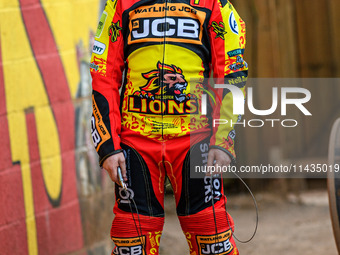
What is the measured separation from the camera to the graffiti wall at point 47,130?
14.1 ft

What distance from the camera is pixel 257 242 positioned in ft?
20.1

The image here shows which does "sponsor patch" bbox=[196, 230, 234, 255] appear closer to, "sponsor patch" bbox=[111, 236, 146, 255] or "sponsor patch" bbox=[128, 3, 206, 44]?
"sponsor patch" bbox=[111, 236, 146, 255]

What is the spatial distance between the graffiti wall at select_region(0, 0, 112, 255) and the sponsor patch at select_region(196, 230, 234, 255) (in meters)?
1.42

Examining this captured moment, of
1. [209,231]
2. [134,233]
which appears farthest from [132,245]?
[209,231]

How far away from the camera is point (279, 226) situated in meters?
6.64

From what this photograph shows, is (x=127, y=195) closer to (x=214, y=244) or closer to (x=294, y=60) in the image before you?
(x=214, y=244)

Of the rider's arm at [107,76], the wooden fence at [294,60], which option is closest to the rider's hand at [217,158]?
the rider's arm at [107,76]

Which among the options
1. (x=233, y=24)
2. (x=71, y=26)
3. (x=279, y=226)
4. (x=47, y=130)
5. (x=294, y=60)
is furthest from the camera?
(x=294, y=60)

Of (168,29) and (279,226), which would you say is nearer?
(168,29)

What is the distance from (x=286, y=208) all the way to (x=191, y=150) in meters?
4.08

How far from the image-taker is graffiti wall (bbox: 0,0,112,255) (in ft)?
14.1

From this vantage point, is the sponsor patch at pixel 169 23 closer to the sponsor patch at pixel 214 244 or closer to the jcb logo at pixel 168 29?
the jcb logo at pixel 168 29

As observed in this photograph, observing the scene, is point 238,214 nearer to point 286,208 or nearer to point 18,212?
point 286,208

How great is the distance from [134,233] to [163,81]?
0.75 meters
